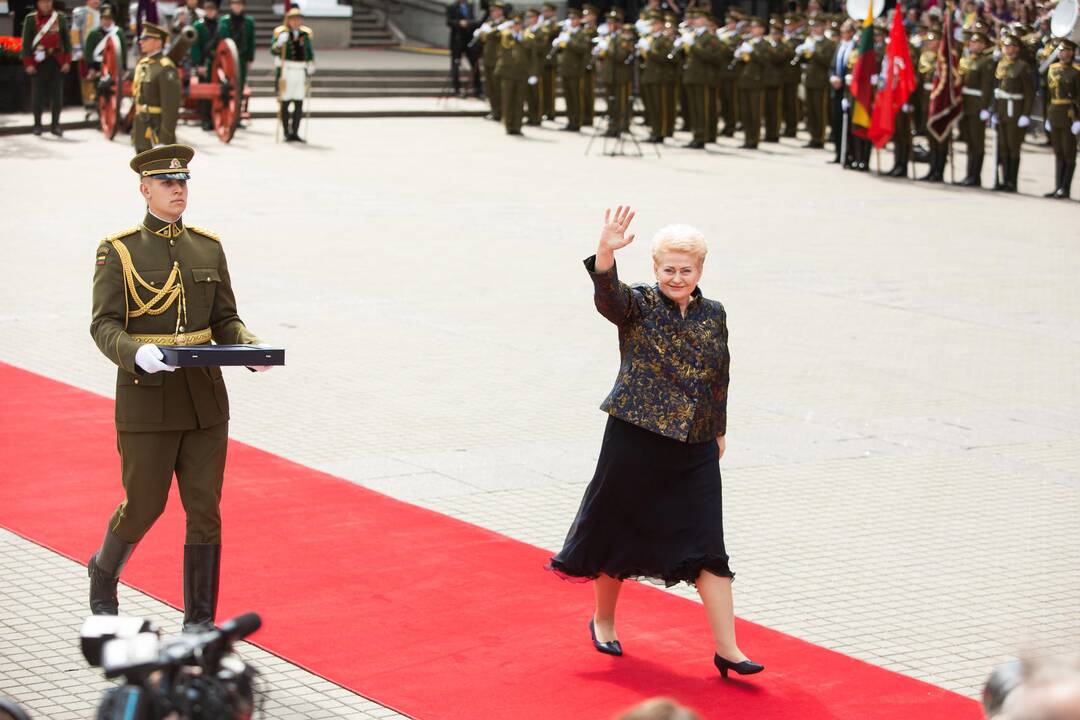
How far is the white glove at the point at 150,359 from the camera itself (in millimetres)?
5688

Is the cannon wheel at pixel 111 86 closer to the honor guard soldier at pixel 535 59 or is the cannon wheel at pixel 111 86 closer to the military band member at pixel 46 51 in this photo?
the military band member at pixel 46 51

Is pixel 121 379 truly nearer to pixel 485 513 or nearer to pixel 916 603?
pixel 485 513

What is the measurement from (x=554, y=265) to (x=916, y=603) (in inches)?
371

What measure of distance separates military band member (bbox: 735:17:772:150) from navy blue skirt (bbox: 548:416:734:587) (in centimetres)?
2394

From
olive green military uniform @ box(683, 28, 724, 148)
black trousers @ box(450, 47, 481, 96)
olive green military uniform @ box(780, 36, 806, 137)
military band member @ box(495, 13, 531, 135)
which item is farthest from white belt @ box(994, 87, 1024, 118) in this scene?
black trousers @ box(450, 47, 481, 96)

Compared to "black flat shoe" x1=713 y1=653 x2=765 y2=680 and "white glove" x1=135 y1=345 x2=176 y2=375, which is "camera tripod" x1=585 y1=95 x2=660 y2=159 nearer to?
"black flat shoe" x1=713 y1=653 x2=765 y2=680

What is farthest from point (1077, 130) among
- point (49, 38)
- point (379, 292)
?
point (49, 38)

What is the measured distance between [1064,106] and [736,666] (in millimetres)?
18243

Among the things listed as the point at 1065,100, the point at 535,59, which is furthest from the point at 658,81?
the point at 1065,100

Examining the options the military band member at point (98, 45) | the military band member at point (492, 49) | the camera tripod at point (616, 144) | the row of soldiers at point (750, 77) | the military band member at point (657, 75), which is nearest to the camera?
the row of soldiers at point (750, 77)

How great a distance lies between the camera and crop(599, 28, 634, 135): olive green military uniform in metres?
30.6

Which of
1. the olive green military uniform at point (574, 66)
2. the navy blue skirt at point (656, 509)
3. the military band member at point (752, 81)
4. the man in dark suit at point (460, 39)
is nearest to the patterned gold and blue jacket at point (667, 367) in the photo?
the navy blue skirt at point (656, 509)

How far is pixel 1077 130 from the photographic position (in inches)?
889

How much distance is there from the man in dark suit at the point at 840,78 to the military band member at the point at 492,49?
24.2 feet
